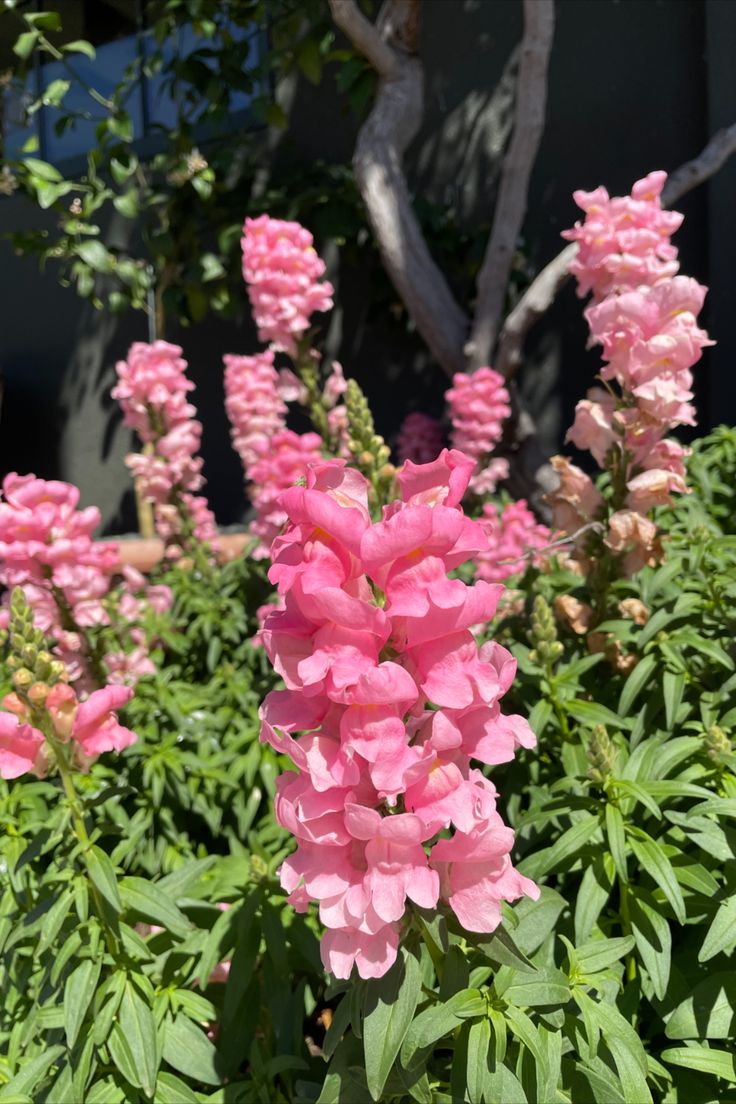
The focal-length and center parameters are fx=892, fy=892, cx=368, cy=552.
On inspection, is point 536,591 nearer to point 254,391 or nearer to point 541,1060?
point 541,1060

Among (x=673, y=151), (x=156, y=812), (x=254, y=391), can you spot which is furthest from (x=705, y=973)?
(x=673, y=151)

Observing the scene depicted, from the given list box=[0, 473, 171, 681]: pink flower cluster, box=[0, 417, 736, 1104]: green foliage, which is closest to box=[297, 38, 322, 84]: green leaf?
box=[0, 473, 171, 681]: pink flower cluster

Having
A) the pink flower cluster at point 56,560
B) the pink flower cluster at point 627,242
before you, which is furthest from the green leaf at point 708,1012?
the pink flower cluster at point 56,560

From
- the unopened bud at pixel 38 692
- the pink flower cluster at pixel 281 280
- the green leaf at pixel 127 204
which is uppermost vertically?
the green leaf at pixel 127 204

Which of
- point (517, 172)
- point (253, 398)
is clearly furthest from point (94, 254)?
point (517, 172)

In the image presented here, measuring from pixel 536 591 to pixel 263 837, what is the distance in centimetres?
85

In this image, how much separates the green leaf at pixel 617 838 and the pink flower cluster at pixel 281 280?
198 cm

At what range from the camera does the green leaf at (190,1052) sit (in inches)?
54.1

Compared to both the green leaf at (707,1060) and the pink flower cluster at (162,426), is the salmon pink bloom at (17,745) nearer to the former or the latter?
the green leaf at (707,1060)

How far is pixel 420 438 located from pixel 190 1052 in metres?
4.03

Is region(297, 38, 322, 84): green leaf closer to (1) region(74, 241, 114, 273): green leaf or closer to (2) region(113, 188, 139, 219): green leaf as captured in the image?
(2) region(113, 188, 139, 219): green leaf

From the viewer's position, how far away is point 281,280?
2883 mm

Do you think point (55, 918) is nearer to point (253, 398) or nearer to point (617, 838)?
point (617, 838)

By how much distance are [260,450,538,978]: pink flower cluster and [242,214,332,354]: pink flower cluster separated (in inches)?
77.1
